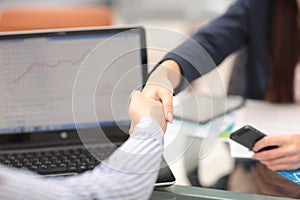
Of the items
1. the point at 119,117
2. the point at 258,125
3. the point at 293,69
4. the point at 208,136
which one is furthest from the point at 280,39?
the point at 119,117

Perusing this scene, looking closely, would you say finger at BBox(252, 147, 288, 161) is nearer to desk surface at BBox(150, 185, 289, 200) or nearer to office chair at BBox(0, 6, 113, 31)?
desk surface at BBox(150, 185, 289, 200)

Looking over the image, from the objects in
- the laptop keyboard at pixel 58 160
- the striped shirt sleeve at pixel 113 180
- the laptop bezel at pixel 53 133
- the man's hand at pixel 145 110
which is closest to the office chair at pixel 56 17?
the laptop bezel at pixel 53 133

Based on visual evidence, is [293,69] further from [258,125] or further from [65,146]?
[65,146]

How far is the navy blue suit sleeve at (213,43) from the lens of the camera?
3.12 ft

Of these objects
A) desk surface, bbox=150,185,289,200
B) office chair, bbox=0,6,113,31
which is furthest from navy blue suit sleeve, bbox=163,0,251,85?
office chair, bbox=0,6,113,31

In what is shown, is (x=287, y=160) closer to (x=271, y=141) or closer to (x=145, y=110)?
(x=271, y=141)

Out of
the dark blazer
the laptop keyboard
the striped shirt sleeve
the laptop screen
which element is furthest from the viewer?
the dark blazer

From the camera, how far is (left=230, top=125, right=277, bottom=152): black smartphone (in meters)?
0.89

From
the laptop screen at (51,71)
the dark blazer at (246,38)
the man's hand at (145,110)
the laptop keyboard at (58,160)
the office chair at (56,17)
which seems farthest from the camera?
the office chair at (56,17)

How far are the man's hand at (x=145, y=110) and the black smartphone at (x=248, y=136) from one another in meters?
0.23

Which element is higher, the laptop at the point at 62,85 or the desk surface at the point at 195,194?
the laptop at the point at 62,85

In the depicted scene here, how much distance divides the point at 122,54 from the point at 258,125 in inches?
13.7

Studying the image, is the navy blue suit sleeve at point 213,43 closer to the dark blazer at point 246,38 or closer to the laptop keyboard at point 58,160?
the dark blazer at point 246,38

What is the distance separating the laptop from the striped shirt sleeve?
0.26 m
